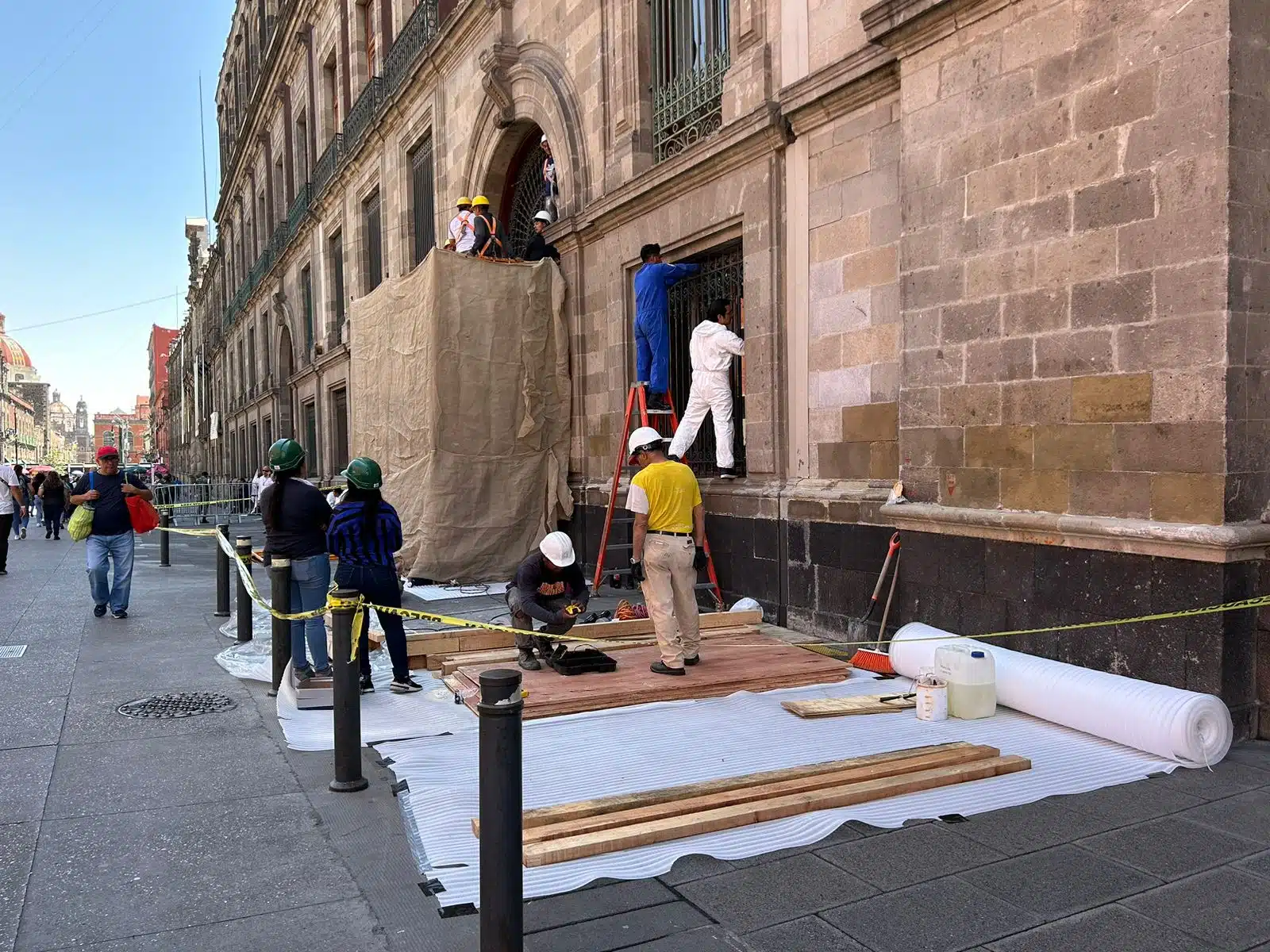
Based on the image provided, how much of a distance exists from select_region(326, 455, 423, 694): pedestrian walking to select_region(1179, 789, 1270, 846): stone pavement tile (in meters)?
4.41

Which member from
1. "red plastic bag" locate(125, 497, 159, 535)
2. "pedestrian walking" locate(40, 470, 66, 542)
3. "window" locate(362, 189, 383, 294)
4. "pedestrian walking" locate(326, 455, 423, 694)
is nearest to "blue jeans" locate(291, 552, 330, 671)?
"pedestrian walking" locate(326, 455, 423, 694)

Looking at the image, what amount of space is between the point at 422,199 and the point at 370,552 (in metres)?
12.7

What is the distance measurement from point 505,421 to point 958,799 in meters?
8.10

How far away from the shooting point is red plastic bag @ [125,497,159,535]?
9.46m

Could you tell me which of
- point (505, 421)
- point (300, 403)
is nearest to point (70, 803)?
point (505, 421)

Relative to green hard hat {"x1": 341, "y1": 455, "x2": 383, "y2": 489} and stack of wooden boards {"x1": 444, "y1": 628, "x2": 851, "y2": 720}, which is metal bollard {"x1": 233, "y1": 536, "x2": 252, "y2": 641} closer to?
green hard hat {"x1": 341, "y1": 455, "x2": 383, "y2": 489}

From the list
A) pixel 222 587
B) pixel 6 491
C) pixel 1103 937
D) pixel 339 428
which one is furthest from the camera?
pixel 339 428

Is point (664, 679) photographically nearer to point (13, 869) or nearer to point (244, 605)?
point (13, 869)

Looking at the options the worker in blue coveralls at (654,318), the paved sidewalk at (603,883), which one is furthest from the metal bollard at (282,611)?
the worker in blue coveralls at (654,318)

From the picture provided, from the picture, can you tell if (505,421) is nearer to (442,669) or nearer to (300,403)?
(442,669)

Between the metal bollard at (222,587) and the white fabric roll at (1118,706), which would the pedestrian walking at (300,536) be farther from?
the white fabric roll at (1118,706)

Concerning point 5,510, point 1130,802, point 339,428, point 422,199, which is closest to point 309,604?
point 1130,802

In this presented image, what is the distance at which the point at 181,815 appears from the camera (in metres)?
4.02

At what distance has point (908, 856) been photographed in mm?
3492
